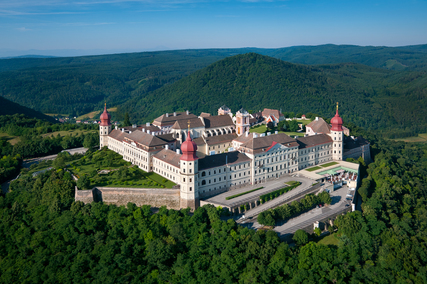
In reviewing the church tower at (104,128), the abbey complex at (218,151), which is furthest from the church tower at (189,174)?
the church tower at (104,128)

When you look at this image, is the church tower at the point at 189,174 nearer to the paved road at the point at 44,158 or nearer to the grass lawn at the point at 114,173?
the grass lawn at the point at 114,173

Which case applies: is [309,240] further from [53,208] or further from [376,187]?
[53,208]

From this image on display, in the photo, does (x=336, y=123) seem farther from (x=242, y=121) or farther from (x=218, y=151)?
(x=218, y=151)

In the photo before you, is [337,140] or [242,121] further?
[242,121]

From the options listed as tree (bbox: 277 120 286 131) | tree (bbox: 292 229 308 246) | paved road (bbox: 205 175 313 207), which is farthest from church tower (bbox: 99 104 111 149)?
tree (bbox: 292 229 308 246)

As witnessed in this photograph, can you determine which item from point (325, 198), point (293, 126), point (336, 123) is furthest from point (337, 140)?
point (325, 198)
